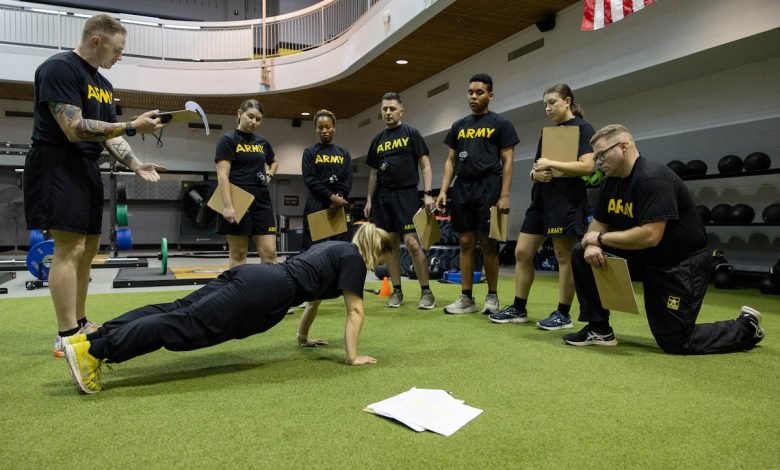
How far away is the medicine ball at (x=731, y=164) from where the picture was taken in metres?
5.70

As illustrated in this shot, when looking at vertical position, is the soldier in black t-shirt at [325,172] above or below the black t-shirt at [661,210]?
above

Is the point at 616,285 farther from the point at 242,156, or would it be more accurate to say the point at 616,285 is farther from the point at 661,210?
the point at 242,156

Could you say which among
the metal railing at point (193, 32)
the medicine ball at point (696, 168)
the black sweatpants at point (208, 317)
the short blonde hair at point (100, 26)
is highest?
the metal railing at point (193, 32)

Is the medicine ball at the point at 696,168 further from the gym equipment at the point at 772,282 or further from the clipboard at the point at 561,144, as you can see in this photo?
the clipboard at the point at 561,144

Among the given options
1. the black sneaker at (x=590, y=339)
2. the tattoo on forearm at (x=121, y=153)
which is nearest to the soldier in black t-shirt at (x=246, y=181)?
the tattoo on forearm at (x=121, y=153)

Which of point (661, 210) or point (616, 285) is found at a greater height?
point (661, 210)

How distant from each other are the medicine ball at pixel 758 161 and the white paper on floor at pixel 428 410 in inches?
214

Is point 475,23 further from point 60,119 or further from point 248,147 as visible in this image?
point 60,119

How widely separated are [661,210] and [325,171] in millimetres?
2454

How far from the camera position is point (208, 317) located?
6.16ft

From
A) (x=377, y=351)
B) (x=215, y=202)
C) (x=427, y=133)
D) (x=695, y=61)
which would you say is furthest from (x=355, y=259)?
Answer: (x=427, y=133)

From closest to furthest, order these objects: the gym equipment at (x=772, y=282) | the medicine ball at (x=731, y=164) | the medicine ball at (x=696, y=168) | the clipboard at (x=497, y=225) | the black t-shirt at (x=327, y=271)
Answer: the black t-shirt at (x=327, y=271)
the clipboard at (x=497, y=225)
the gym equipment at (x=772, y=282)
the medicine ball at (x=731, y=164)
the medicine ball at (x=696, y=168)

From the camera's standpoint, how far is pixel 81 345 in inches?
69.0

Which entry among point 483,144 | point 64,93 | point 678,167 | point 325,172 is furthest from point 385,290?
point 678,167
